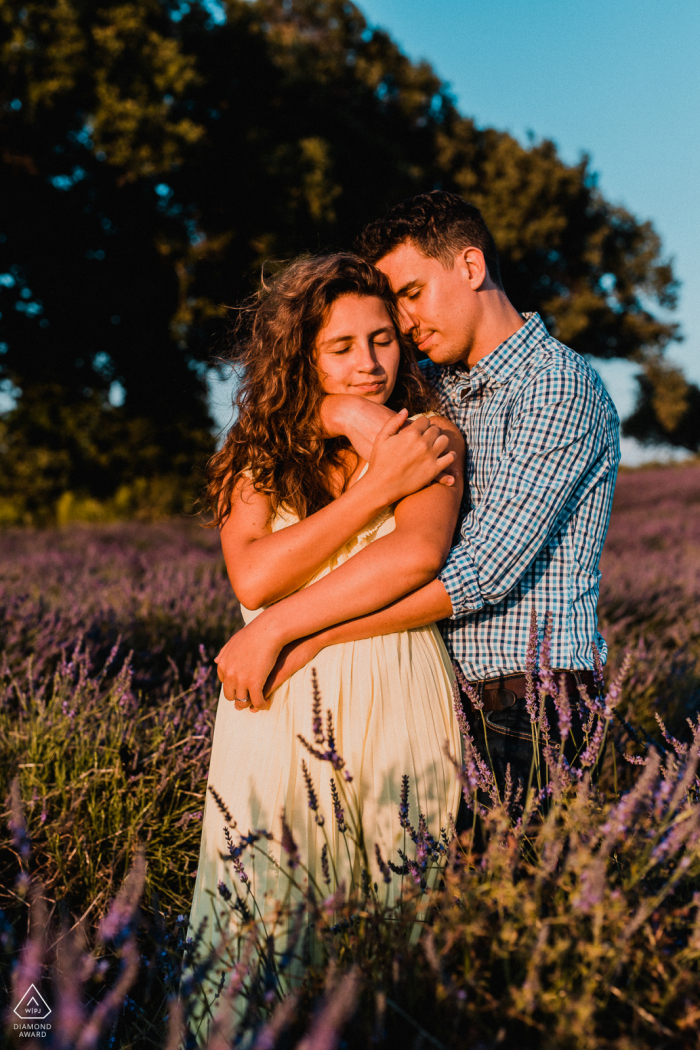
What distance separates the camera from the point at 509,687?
1739mm

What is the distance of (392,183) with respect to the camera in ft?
43.5

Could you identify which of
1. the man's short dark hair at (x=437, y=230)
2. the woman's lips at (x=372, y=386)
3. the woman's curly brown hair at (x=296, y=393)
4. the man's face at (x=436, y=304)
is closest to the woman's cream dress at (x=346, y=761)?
the woman's curly brown hair at (x=296, y=393)

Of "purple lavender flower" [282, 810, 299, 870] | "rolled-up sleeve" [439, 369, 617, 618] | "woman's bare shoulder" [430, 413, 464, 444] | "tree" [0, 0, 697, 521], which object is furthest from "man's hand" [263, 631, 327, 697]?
"tree" [0, 0, 697, 521]

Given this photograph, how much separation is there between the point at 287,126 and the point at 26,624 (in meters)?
12.2

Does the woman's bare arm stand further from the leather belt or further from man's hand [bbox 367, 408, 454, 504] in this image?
the leather belt

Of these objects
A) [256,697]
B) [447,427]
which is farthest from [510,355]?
[256,697]

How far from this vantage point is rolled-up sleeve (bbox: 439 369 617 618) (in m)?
1.60

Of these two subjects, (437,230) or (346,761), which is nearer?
(346,761)

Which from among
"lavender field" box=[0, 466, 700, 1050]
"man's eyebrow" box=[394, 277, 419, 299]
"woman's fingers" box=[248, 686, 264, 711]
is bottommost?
"lavender field" box=[0, 466, 700, 1050]

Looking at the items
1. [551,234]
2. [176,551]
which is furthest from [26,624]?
[551,234]

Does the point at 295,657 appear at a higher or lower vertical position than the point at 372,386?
lower

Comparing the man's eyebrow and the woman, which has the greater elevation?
the man's eyebrow

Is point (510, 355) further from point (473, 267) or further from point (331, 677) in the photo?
point (331, 677)

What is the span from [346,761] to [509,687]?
0.52 meters
